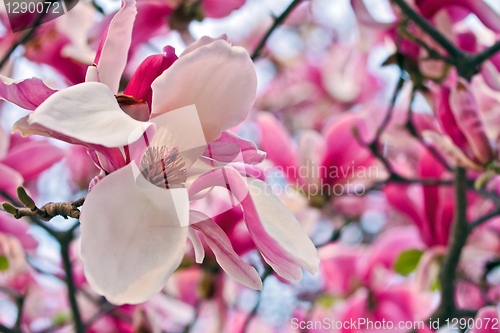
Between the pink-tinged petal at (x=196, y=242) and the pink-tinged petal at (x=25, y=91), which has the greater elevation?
the pink-tinged petal at (x=25, y=91)

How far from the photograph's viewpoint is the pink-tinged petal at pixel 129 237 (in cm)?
22

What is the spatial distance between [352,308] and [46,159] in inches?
24.3

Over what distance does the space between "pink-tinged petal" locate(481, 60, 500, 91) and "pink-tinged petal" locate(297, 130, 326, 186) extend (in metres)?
0.35

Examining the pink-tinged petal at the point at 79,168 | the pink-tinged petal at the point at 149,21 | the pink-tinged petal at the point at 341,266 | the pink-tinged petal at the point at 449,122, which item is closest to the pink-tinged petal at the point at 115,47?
the pink-tinged petal at the point at 149,21

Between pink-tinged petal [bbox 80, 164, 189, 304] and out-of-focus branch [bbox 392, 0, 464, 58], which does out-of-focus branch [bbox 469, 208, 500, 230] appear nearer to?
out-of-focus branch [bbox 392, 0, 464, 58]

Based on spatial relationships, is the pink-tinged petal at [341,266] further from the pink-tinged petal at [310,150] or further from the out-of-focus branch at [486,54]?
the out-of-focus branch at [486,54]

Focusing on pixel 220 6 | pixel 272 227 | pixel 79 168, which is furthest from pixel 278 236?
pixel 79 168

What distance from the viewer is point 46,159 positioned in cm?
58

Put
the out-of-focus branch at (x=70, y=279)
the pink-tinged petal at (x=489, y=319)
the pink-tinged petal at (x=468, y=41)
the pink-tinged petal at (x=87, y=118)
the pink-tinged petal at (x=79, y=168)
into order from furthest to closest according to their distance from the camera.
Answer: the pink-tinged petal at (x=79, y=168)
the pink-tinged petal at (x=468, y=41)
the out-of-focus branch at (x=70, y=279)
the pink-tinged petal at (x=489, y=319)
the pink-tinged petal at (x=87, y=118)

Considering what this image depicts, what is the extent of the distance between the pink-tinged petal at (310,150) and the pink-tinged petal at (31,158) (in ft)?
1.59

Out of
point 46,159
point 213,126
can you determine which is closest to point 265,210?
point 213,126

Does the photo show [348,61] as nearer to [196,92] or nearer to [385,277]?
[385,277]

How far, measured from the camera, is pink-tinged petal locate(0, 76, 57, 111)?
26cm

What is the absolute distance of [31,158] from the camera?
22.6 inches
